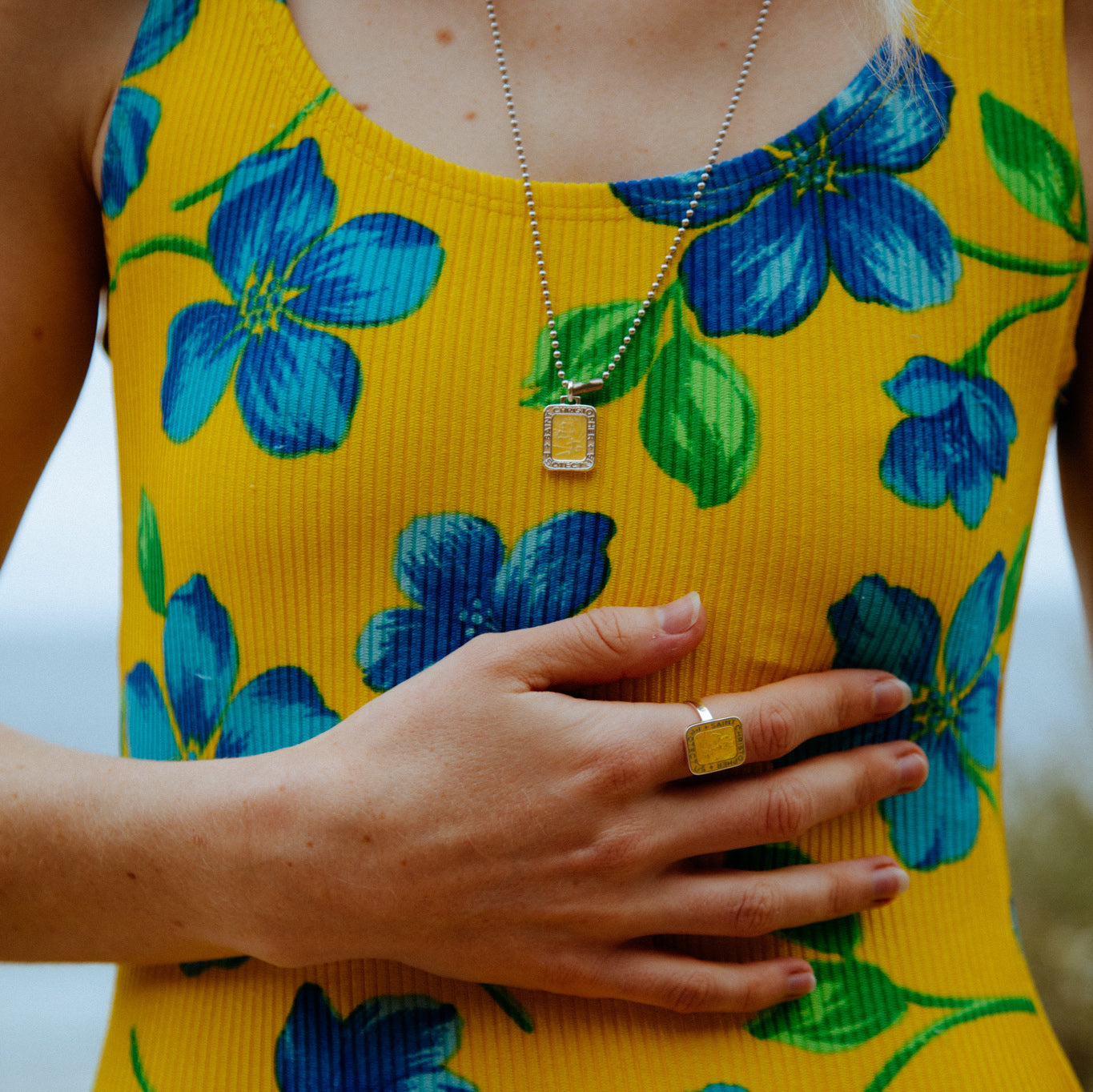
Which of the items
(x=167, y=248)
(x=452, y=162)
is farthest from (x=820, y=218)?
(x=167, y=248)

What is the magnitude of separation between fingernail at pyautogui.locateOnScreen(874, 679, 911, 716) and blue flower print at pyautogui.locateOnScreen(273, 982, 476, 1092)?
0.34 meters

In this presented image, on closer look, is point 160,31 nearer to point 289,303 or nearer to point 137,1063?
point 289,303

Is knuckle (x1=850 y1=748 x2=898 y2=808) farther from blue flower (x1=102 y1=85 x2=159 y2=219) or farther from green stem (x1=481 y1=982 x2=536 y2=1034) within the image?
blue flower (x1=102 y1=85 x2=159 y2=219)

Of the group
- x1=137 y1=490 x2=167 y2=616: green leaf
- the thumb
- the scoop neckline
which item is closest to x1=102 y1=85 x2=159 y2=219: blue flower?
the scoop neckline

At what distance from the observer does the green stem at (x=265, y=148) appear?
767 mm

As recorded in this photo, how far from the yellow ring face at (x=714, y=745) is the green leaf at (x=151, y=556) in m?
0.39

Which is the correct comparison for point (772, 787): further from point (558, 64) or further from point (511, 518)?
point (558, 64)

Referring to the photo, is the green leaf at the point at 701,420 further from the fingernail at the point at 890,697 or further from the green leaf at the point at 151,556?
the green leaf at the point at 151,556

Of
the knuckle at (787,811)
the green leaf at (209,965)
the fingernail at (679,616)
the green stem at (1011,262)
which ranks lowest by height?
the green leaf at (209,965)

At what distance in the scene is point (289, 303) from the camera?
→ 2.39ft

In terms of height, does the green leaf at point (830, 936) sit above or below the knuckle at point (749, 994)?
above

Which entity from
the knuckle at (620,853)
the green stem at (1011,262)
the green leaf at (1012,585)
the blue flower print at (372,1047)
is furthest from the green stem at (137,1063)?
the green stem at (1011,262)

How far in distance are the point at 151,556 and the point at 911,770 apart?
557mm

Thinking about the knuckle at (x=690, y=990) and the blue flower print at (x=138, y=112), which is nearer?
the knuckle at (x=690, y=990)
